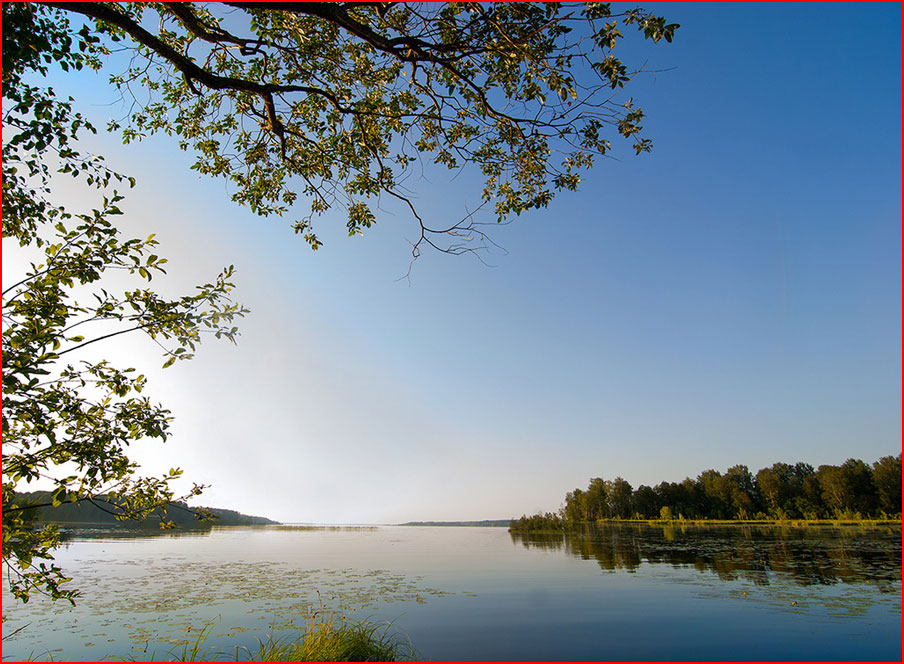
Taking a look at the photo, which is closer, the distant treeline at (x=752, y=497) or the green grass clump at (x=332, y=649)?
the green grass clump at (x=332, y=649)

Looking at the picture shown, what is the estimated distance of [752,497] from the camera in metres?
87.0

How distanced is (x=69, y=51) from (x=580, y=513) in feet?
339

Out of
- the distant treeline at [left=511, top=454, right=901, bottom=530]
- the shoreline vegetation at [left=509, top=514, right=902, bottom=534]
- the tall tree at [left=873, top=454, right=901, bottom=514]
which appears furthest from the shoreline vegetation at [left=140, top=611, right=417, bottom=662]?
the tall tree at [left=873, top=454, right=901, bottom=514]

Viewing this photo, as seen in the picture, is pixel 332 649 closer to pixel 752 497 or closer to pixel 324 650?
pixel 324 650

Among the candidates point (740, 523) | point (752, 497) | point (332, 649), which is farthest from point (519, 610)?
point (752, 497)

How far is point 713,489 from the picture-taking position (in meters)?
83.8

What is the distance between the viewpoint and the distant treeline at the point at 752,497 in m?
68.4

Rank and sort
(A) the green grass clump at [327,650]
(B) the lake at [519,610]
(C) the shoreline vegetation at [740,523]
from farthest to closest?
(C) the shoreline vegetation at [740,523], (B) the lake at [519,610], (A) the green grass clump at [327,650]

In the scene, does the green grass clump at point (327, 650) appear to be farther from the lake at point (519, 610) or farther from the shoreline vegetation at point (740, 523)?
the shoreline vegetation at point (740, 523)

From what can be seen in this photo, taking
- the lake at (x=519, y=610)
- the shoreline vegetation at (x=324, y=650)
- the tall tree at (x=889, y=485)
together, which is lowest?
the lake at (x=519, y=610)

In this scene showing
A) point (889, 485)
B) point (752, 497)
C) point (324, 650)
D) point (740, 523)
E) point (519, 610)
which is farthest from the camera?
point (752, 497)

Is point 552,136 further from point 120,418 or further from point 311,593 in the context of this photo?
point 311,593

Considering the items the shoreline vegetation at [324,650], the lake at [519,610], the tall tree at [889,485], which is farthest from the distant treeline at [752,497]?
the shoreline vegetation at [324,650]

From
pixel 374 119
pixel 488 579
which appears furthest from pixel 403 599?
pixel 374 119
